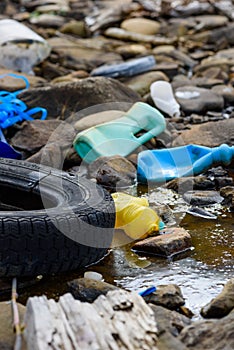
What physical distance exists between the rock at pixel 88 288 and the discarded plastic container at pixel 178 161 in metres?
1.89

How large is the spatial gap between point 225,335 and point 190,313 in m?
0.44

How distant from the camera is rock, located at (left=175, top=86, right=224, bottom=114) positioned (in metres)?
6.54

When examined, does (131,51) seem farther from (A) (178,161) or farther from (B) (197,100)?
(A) (178,161)

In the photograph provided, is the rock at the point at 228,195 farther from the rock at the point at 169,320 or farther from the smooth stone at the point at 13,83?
the smooth stone at the point at 13,83

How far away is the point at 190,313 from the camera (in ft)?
9.92

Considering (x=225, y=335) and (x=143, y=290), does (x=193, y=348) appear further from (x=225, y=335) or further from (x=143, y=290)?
(x=143, y=290)

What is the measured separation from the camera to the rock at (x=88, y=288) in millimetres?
3033

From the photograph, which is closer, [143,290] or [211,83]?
[143,290]

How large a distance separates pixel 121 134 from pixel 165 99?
113 centimetres

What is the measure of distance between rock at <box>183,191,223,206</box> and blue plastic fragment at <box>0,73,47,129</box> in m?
1.61

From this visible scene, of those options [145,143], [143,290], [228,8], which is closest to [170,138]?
[145,143]

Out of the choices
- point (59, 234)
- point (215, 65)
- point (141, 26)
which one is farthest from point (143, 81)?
point (59, 234)

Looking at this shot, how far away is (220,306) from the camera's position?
2943 mm

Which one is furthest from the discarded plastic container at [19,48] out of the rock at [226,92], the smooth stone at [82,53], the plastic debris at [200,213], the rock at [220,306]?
the rock at [220,306]
